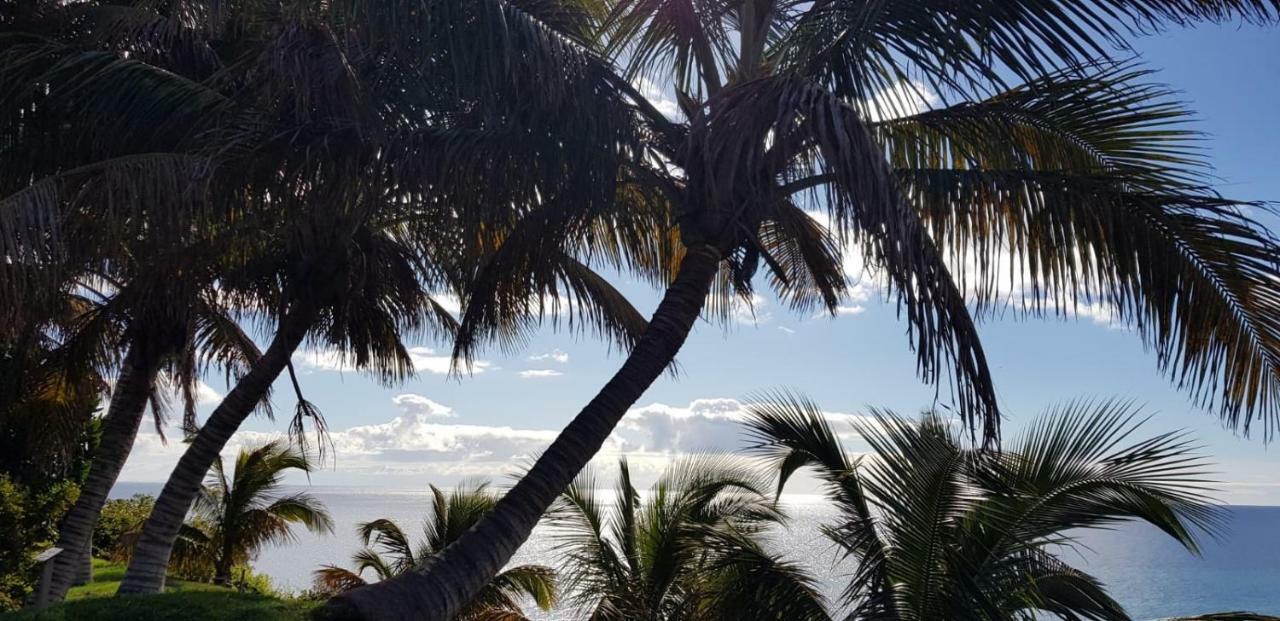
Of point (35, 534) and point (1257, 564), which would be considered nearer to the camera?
point (35, 534)

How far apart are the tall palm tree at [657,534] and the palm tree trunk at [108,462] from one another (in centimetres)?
491

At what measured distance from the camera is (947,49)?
19.0ft

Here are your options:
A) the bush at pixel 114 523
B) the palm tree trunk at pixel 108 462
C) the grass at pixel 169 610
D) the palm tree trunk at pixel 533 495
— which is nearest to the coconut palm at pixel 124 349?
the palm tree trunk at pixel 108 462

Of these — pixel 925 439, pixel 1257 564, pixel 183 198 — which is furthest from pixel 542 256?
pixel 1257 564

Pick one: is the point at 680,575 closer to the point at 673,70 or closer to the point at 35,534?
the point at 673,70

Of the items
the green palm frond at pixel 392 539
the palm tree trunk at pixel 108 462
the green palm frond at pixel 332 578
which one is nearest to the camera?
the palm tree trunk at pixel 108 462

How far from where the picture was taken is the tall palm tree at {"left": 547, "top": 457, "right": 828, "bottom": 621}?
352 inches

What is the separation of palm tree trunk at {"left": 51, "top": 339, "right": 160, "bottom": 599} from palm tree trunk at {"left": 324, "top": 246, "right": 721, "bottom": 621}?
285 inches

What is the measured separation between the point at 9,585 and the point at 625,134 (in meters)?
11.4

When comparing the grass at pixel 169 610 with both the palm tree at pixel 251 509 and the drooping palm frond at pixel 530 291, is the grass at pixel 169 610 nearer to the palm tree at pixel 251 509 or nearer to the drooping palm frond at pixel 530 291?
the drooping palm frond at pixel 530 291

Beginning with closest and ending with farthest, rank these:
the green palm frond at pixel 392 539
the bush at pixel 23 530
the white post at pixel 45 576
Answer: the white post at pixel 45 576 < the bush at pixel 23 530 < the green palm frond at pixel 392 539

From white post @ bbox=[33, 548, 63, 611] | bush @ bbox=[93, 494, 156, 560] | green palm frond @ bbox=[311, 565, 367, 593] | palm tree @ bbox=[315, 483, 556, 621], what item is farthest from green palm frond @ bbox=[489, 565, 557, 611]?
bush @ bbox=[93, 494, 156, 560]

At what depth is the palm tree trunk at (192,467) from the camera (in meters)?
9.54

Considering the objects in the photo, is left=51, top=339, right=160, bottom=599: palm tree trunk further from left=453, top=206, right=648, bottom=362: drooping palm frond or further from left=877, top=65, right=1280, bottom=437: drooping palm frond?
left=877, top=65, right=1280, bottom=437: drooping palm frond
